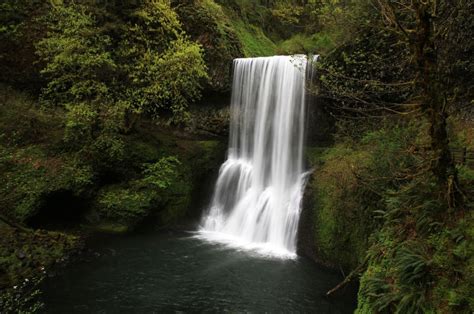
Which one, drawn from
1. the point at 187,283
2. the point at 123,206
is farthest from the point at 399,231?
the point at 123,206

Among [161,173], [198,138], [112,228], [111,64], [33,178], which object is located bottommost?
[112,228]

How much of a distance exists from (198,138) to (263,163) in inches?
149

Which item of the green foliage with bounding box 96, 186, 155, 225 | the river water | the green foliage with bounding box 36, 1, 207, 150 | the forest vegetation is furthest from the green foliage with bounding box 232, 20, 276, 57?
the river water

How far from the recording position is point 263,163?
1490 centimetres

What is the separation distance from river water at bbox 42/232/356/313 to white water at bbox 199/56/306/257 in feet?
4.59

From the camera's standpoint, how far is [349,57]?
38.5ft

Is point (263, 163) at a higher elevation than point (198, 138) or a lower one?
lower

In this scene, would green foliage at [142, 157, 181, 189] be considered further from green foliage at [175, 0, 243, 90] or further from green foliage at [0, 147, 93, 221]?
green foliage at [175, 0, 243, 90]

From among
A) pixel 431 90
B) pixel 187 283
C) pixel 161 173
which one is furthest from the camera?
pixel 161 173

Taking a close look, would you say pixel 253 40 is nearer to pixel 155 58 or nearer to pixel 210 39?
pixel 210 39

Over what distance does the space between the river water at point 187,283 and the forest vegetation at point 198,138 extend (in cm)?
84

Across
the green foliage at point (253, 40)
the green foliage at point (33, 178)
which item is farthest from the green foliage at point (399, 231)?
the green foliage at point (253, 40)

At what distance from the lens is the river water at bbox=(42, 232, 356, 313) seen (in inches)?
323

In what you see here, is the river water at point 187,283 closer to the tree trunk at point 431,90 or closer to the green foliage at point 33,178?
the green foliage at point 33,178
